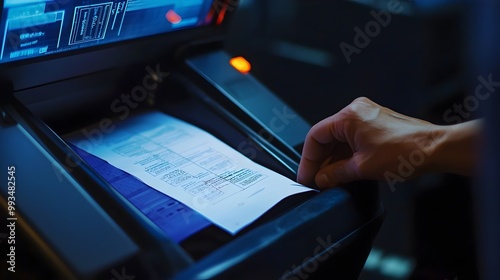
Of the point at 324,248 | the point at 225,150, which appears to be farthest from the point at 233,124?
the point at 324,248

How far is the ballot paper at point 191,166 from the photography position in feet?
2.82

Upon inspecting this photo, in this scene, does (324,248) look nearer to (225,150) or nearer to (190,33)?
(225,150)

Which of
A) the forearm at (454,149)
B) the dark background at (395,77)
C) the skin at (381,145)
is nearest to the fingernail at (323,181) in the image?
the skin at (381,145)

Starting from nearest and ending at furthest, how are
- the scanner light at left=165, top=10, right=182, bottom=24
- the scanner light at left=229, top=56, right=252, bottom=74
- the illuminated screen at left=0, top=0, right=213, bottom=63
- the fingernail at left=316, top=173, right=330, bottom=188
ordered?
the illuminated screen at left=0, top=0, right=213, bottom=63 < the fingernail at left=316, top=173, right=330, bottom=188 < the scanner light at left=165, top=10, right=182, bottom=24 < the scanner light at left=229, top=56, right=252, bottom=74

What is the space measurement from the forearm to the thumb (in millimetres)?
116

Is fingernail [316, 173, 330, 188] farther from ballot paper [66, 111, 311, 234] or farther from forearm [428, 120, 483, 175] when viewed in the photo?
forearm [428, 120, 483, 175]

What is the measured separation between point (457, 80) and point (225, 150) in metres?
1.07

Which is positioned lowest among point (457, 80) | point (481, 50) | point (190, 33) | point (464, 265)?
point (464, 265)

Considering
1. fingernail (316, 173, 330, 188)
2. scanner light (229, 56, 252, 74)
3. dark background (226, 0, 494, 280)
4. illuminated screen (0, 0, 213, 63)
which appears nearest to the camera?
illuminated screen (0, 0, 213, 63)

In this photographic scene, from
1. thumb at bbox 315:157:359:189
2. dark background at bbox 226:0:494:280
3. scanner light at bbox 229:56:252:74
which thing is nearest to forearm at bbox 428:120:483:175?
thumb at bbox 315:157:359:189

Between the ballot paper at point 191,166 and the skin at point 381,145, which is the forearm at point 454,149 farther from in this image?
the ballot paper at point 191,166

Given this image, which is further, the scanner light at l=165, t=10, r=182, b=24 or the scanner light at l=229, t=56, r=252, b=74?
the scanner light at l=229, t=56, r=252, b=74

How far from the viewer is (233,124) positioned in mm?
1052

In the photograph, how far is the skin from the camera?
0.87 m
